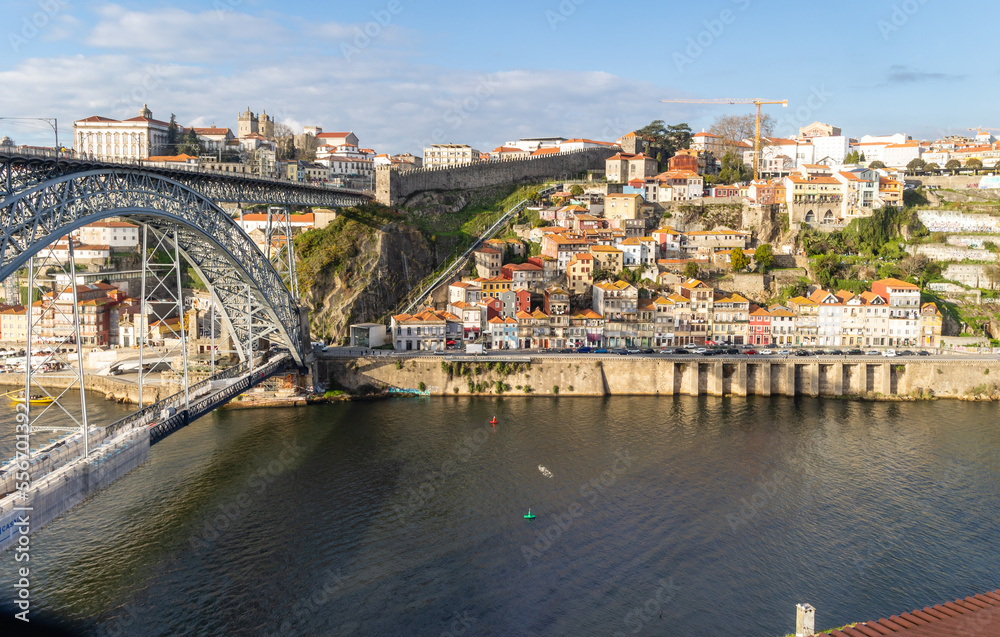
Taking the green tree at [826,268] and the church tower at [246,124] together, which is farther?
the church tower at [246,124]

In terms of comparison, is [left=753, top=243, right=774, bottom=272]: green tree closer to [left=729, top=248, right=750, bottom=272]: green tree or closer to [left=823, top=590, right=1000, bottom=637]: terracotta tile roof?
[left=729, top=248, right=750, bottom=272]: green tree

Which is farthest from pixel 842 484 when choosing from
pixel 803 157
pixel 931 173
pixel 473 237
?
pixel 803 157

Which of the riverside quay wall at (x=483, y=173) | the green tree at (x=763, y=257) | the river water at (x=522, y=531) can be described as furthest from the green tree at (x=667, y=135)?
the river water at (x=522, y=531)

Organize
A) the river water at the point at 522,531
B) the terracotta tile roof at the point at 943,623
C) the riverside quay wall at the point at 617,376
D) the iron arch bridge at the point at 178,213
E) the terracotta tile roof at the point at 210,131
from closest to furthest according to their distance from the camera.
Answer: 1. the terracotta tile roof at the point at 943,623
2. the iron arch bridge at the point at 178,213
3. the river water at the point at 522,531
4. the riverside quay wall at the point at 617,376
5. the terracotta tile roof at the point at 210,131

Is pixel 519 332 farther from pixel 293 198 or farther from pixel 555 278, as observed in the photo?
pixel 293 198

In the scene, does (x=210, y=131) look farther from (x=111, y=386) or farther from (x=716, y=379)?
(x=716, y=379)

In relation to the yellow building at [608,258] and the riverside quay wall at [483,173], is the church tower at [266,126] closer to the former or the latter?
the riverside quay wall at [483,173]

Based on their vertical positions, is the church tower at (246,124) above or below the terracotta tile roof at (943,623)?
→ above

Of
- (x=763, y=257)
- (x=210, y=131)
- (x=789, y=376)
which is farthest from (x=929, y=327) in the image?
(x=210, y=131)
